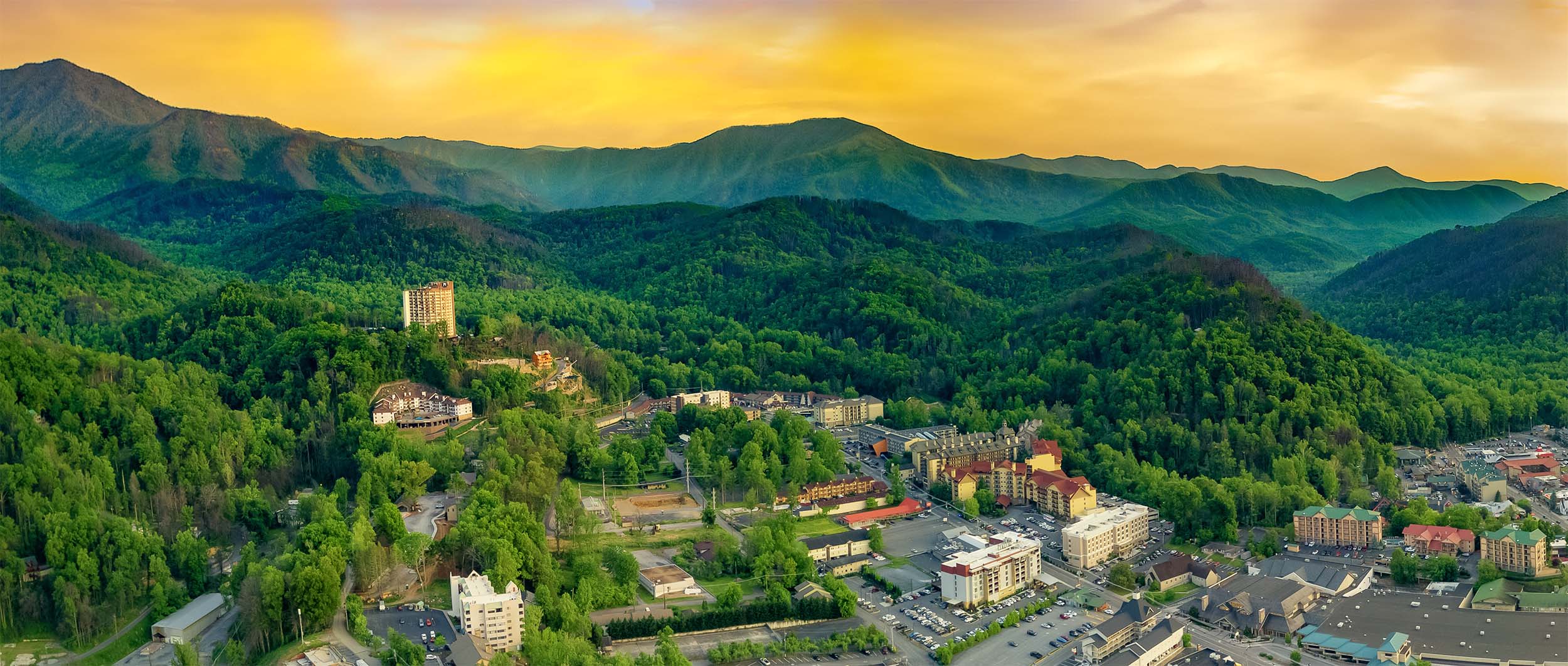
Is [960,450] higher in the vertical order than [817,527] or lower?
higher

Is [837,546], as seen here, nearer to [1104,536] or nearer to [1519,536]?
[1104,536]

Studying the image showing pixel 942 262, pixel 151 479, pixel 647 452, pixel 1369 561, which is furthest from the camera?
pixel 942 262

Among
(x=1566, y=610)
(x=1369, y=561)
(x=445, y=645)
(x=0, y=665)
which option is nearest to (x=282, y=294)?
(x=0, y=665)

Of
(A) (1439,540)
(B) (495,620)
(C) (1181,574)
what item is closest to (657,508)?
(B) (495,620)

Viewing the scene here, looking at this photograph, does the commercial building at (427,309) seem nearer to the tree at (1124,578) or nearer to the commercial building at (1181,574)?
the tree at (1124,578)

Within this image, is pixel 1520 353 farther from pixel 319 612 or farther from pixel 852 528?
pixel 319 612

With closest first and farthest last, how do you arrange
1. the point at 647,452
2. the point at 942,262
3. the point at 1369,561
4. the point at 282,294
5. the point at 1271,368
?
the point at 1369,561
the point at 647,452
the point at 1271,368
the point at 282,294
the point at 942,262
